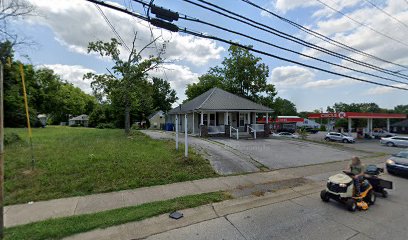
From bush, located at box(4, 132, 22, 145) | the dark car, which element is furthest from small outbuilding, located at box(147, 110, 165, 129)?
the dark car

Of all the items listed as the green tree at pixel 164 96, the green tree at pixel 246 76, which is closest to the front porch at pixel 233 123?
the green tree at pixel 246 76

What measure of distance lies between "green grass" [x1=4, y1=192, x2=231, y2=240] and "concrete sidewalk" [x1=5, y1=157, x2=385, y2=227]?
1.11 ft

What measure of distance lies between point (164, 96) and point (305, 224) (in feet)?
189

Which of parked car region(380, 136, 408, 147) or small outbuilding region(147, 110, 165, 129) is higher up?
small outbuilding region(147, 110, 165, 129)

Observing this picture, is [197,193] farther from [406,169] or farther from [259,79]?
[259,79]

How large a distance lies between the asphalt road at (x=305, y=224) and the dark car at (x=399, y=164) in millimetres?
4538

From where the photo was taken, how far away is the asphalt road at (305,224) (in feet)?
13.0

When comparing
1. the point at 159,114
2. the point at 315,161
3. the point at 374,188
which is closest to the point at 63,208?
the point at 374,188

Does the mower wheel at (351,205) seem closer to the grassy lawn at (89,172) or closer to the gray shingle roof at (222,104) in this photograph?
the grassy lawn at (89,172)

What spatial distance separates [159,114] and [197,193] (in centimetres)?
4166

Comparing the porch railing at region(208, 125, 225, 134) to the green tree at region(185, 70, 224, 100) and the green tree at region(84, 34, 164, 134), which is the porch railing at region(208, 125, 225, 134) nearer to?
the green tree at region(84, 34, 164, 134)

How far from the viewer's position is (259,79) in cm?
3056

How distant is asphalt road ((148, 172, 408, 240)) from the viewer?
3.97 m

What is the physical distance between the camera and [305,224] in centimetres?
441
